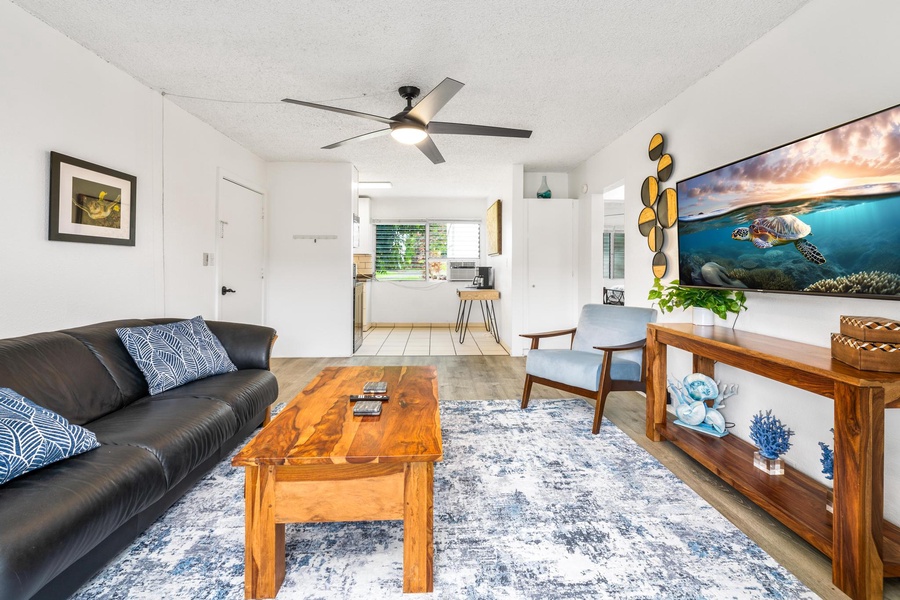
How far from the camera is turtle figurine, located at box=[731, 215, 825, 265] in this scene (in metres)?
1.80

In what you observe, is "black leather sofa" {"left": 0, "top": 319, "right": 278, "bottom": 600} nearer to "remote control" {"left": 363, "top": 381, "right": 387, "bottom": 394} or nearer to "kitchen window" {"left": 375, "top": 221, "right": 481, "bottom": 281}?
"remote control" {"left": 363, "top": 381, "right": 387, "bottom": 394}

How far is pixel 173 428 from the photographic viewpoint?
5.64 feet

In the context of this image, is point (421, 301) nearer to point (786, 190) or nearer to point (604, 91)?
point (604, 91)

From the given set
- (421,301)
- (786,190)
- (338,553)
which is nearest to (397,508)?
(338,553)

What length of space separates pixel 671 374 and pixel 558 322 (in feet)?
6.74

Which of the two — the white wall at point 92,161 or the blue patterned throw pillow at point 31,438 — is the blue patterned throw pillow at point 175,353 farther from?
the blue patterned throw pillow at point 31,438

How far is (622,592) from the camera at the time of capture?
1337mm

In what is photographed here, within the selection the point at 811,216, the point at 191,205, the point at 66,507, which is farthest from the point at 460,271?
the point at 66,507

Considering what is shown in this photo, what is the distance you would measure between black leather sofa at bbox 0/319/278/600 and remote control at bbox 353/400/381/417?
2.37ft

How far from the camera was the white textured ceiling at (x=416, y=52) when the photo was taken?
2.10m

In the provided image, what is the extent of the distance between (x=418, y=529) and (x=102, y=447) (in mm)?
1217

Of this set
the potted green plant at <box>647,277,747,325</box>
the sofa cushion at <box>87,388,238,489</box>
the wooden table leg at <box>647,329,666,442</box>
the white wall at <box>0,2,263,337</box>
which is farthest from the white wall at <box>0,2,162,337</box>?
the potted green plant at <box>647,277,747,325</box>

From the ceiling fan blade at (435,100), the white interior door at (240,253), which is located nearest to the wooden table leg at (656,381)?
the ceiling fan blade at (435,100)

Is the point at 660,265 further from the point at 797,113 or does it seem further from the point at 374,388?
the point at 374,388
